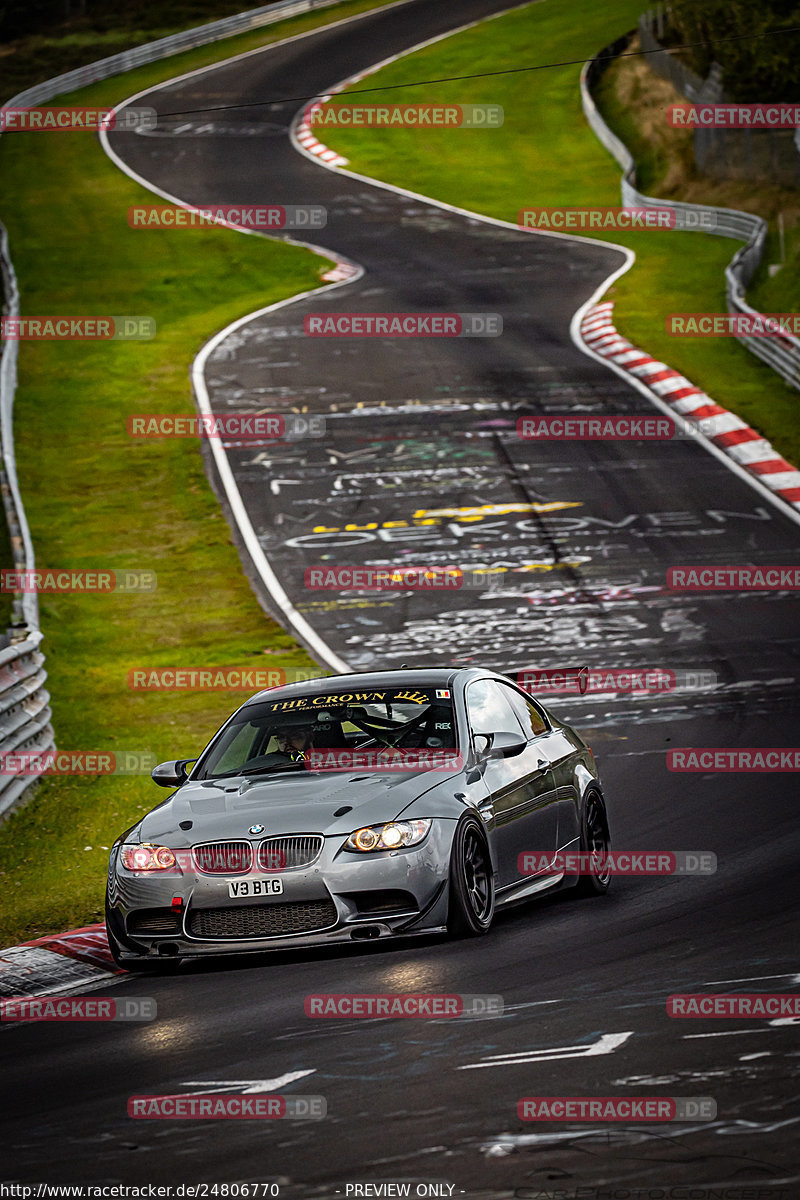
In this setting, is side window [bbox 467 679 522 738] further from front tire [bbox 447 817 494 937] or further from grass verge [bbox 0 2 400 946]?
grass verge [bbox 0 2 400 946]

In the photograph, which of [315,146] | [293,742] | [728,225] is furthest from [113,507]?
[315,146]

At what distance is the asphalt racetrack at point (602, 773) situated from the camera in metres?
5.61

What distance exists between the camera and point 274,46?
215ft

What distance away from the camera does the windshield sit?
955 centimetres

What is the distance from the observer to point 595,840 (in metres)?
10.3

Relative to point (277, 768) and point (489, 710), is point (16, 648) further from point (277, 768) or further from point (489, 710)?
point (489, 710)

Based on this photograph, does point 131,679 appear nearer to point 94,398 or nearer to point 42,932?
point 42,932

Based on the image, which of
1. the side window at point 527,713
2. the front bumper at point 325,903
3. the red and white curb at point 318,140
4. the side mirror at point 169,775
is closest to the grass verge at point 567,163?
the red and white curb at point 318,140

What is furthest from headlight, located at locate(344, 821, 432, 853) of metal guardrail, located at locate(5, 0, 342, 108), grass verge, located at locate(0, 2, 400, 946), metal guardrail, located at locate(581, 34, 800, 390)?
metal guardrail, located at locate(5, 0, 342, 108)

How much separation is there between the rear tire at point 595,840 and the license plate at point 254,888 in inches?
89.5

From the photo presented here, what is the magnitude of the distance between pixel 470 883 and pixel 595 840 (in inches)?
69.4

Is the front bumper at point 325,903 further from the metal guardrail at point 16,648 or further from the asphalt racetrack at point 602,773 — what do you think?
the metal guardrail at point 16,648

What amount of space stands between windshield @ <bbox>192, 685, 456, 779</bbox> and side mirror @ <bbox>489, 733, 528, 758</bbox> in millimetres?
222

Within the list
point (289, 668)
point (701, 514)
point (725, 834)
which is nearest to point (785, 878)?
point (725, 834)
